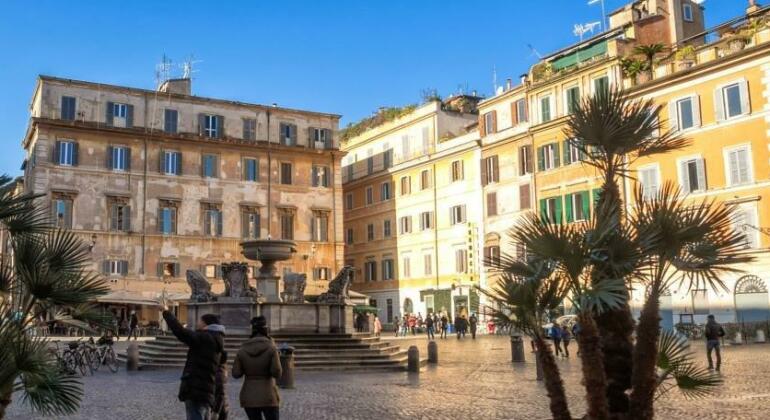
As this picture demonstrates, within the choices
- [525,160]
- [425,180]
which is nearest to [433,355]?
[525,160]

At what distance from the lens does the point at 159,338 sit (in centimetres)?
2250

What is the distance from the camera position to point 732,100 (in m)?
34.8

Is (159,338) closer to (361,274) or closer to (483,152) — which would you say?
(483,152)

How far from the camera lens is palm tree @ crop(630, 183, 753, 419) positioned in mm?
6660

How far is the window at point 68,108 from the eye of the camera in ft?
142

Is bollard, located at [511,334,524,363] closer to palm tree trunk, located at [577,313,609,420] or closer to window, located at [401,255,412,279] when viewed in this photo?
palm tree trunk, located at [577,313,609,420]

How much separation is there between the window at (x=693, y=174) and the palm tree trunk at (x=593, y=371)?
3164cm

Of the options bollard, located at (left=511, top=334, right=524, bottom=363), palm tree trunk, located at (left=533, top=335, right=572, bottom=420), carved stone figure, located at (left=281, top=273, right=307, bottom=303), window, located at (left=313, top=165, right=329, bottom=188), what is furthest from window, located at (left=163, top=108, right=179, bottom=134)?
palm tree trunk, located at (left=533, top=335, right=572, bottom=420)

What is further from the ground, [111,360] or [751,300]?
[751,300]

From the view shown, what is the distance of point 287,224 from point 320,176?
3933 mm

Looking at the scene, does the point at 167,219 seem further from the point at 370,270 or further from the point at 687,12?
the point at 687,12

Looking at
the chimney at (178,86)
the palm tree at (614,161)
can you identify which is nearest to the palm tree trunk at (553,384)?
the palm tree at (614,161)

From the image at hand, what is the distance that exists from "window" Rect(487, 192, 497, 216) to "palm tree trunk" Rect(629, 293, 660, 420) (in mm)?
38886

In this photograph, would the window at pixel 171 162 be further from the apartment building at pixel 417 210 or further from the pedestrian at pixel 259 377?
the pedestrian at pixel 259 377
